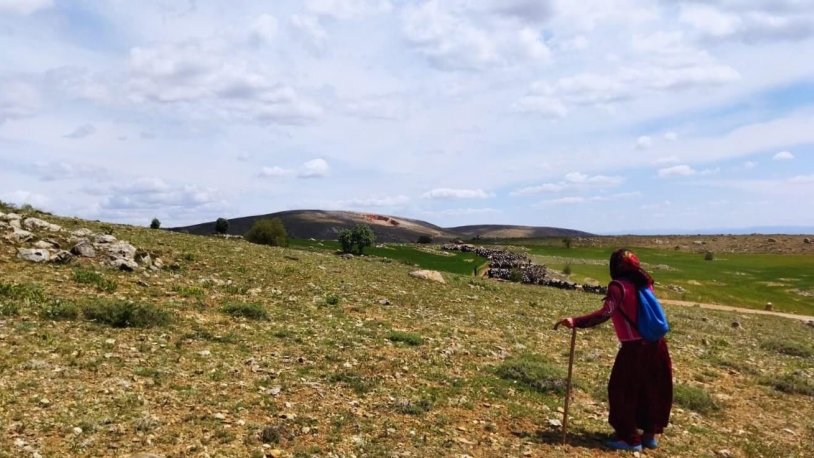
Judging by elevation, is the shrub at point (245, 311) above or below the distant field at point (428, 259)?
above

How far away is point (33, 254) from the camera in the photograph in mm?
18609

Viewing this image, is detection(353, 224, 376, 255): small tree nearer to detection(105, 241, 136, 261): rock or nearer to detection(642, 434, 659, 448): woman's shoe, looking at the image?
detection(105, 241, 136, 261): rock

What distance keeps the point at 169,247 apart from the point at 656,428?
77.1 feet

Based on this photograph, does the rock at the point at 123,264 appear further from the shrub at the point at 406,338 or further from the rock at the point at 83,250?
the shrub at the point at 406,338

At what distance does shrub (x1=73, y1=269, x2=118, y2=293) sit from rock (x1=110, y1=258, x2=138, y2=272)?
2.27 meters

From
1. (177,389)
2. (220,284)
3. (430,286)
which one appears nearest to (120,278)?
(220,284)

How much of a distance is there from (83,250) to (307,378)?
44.0 ft

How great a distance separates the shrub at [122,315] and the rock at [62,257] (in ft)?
21.8

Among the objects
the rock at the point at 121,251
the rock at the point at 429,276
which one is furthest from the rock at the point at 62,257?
the rock at the point at 429,276

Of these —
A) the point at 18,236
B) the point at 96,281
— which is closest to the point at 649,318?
the point at 96,281

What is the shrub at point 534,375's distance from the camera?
13.0 meters

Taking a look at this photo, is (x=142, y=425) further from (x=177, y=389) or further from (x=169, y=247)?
(x=169, y=247)

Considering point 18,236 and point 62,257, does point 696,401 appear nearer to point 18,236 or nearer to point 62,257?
point 62,257

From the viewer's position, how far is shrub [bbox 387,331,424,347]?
15414 millimetres
